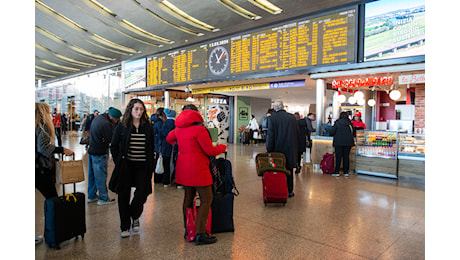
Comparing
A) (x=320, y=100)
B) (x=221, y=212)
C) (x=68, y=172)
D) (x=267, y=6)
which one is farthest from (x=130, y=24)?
(x=221, y=212)

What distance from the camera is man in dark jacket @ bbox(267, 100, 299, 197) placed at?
16.8 feet

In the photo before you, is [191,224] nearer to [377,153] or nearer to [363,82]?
[377,153]

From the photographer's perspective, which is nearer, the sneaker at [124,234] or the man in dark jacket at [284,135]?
the sneaker at [124,234]

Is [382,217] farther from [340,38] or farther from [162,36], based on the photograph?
[162,36]

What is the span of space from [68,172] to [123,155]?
680 millimetres

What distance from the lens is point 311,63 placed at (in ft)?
25.8

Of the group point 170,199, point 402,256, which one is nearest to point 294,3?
point 170,199

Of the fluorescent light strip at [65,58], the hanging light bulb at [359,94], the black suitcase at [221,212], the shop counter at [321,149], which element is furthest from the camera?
the fluorescent light strip at [65,58]

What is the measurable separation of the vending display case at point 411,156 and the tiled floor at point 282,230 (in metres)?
1.37

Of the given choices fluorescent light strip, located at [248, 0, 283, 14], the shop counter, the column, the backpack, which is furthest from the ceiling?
the backpack

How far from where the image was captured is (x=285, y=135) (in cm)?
512

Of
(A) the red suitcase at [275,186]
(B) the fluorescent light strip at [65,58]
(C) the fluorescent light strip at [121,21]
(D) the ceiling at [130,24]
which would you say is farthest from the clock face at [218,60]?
(B) the fluorescent light strip at [65,58]

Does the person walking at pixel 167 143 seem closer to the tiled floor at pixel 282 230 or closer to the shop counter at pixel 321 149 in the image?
the tiled floor at pixel 282 230

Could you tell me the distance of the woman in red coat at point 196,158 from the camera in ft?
10.2
